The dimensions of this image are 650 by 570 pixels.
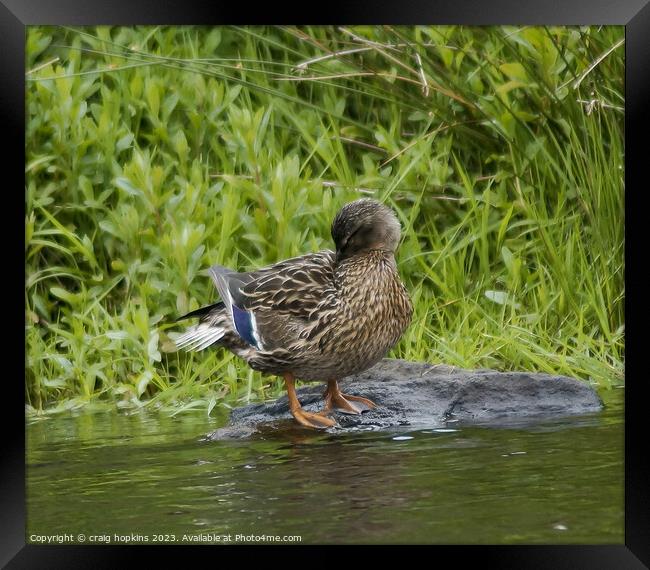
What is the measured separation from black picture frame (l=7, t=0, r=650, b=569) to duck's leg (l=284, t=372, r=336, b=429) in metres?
1.39

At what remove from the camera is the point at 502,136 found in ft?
26.3

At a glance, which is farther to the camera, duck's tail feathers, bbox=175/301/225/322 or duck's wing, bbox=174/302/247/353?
duck's tail feathers, bbox=175/301/225/322

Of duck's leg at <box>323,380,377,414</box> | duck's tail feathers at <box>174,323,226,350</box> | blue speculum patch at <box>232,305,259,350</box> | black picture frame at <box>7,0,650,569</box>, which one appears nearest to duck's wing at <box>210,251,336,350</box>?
blue speculum patch at <box>232,305,259,350</box>

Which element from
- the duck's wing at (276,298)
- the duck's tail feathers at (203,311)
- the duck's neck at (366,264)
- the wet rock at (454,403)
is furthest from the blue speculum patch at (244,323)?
the duck's neck at (366,264)

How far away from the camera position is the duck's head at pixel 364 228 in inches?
314

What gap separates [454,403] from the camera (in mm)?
7898

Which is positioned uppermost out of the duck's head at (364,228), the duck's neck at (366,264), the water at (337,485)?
the duck's head at (364,228)

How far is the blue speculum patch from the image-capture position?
791 cm

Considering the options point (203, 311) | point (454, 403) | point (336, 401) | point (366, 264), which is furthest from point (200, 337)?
point (454, 403)

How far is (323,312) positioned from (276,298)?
0.86ft

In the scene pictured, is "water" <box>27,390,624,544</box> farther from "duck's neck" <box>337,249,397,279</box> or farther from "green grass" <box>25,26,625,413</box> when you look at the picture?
"duck's neck" <box>337,249,397,279</box>
